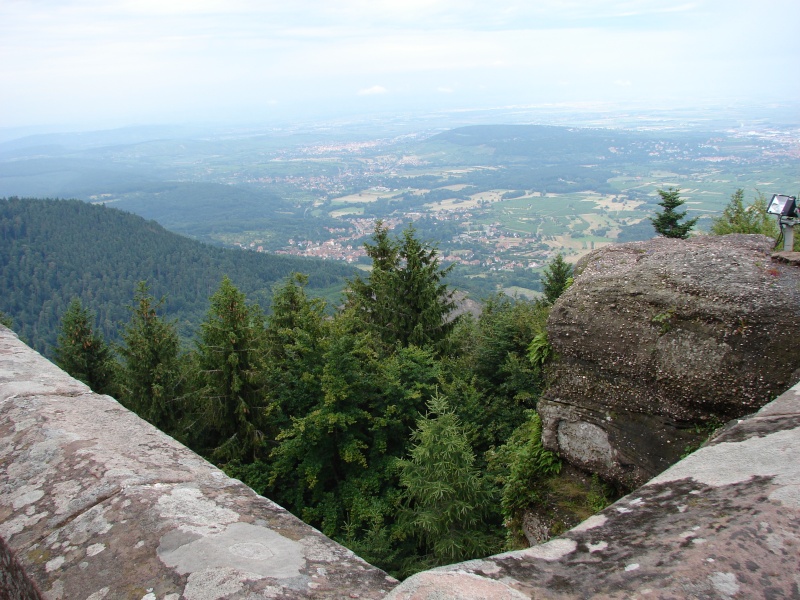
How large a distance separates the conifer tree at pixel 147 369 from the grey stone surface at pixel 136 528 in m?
18.6

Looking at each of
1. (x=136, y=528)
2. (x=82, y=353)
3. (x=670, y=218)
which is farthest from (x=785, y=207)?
(x=82, y=353)

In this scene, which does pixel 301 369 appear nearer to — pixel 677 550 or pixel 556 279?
pixel 677 550

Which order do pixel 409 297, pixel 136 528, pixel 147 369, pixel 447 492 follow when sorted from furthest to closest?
1. pixel 409 297
2. pixel 147 369
3. pixel 447 492
4. pixel 136 528

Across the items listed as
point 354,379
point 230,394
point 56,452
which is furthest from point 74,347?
point 56,452

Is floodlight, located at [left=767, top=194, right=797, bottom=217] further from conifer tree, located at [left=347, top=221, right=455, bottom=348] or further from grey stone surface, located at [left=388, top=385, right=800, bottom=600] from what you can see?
conifer tree, located at [left=347, top=221, right=455, bottom=348]

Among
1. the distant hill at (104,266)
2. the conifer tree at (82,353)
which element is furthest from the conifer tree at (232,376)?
the distant hill at (104,266)

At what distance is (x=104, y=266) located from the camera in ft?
386

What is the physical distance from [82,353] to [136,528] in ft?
83.9

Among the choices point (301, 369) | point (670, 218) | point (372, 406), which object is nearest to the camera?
point (372, 406)

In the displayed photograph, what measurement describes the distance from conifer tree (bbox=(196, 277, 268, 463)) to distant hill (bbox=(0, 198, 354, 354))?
73750mm

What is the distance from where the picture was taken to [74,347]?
23.2m

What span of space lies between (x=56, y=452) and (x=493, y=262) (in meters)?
105

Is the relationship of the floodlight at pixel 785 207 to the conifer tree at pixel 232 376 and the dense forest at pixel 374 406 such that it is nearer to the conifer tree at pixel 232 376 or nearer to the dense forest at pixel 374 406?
the dense forest at pixel 374 406

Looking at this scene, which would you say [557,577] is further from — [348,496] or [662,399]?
[348,496]
